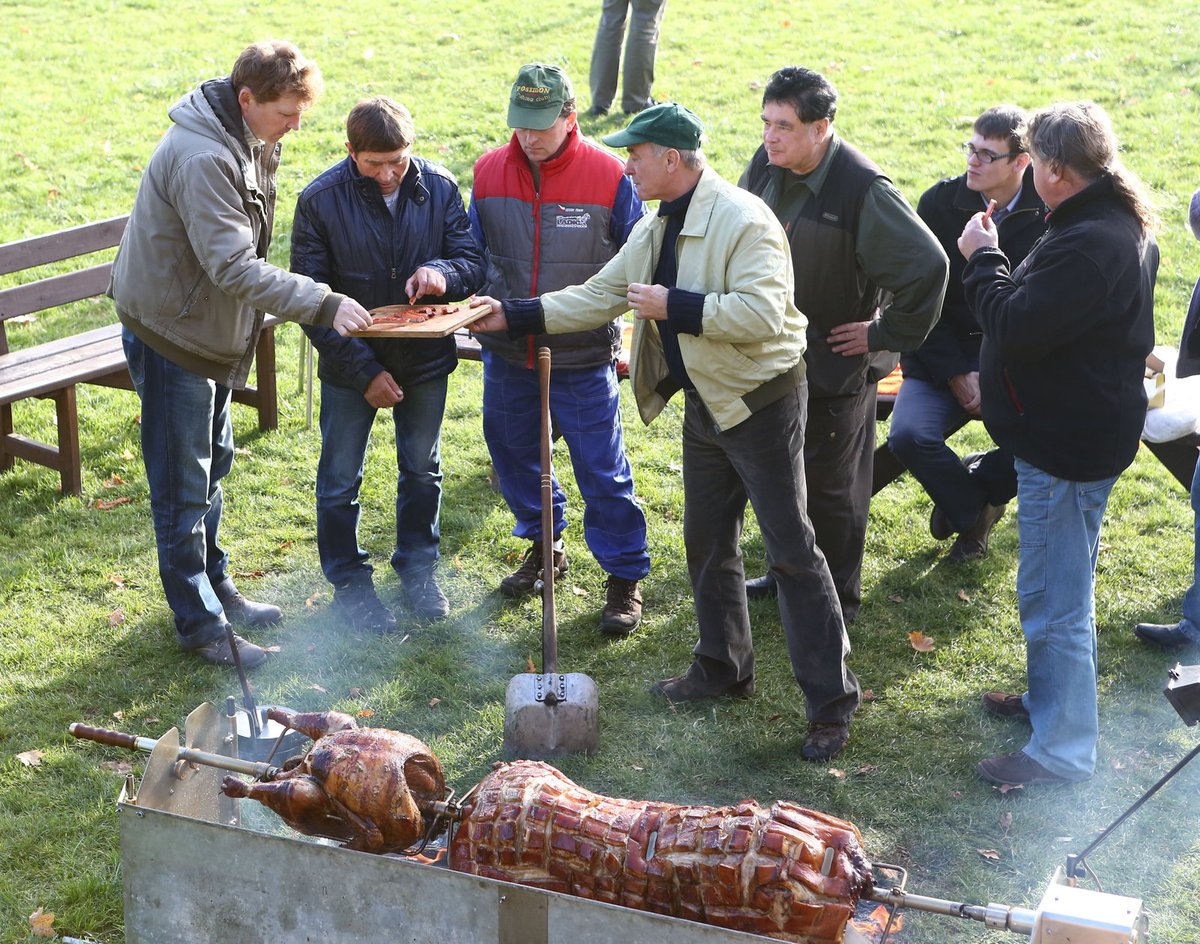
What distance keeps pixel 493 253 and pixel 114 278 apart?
1.62 m

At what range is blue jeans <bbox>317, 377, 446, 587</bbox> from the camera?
18.7 feet

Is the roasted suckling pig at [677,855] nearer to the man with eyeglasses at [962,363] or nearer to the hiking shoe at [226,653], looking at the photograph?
the hiking shoe at [226,653]

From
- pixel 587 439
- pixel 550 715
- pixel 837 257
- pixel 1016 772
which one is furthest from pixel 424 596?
pixel 1016 772

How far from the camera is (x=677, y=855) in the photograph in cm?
328

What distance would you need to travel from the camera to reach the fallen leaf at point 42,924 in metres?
4.04

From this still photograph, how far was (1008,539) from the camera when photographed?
6.57 m

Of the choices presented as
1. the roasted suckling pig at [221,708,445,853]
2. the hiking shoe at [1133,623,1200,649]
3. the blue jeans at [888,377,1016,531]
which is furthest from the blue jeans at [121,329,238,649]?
the hiking shoe at [1133,623,1200,649]

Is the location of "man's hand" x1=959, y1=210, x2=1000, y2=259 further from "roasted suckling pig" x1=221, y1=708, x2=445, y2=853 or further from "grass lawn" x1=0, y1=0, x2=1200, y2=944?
"roasted suckling pig" x1=221, y1=708, x2=445, y2=853

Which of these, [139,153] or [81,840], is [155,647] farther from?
[139,153]

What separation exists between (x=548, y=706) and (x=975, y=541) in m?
2.67

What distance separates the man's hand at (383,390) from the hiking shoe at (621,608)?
134 centimetres

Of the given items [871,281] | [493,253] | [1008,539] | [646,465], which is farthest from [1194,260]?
[493,253]

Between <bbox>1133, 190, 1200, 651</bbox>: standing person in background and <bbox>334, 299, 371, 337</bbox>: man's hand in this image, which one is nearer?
<bbox>334, 299, 371, 337</bbox>: man's hand

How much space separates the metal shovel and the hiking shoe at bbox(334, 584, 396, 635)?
45.0 inches
